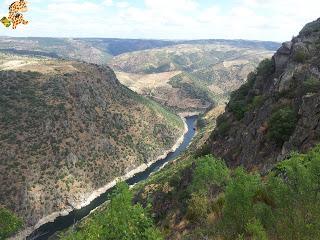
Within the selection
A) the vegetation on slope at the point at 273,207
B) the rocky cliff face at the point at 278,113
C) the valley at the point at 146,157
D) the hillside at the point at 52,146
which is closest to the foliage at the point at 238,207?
the vegetation on slope at the point at 273,207

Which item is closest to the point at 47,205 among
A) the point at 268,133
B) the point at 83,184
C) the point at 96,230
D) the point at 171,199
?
the point at 83,184

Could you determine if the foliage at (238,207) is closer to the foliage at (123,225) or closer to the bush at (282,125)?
the foliage at (123,225)

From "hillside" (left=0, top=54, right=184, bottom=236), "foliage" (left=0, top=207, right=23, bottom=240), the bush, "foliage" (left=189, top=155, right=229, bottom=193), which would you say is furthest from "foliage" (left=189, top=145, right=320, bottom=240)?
"hillside" (left=0, top=54, right=184, bottom=236)

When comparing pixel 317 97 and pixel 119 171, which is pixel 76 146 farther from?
pixel 317 97

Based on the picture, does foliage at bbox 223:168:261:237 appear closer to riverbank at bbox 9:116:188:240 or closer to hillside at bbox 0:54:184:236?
riverbank at bbox 9:116:188:240

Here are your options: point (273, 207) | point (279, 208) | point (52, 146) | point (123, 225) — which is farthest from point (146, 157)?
point (279, 208)

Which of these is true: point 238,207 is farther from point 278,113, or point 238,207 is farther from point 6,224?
point 6,224
